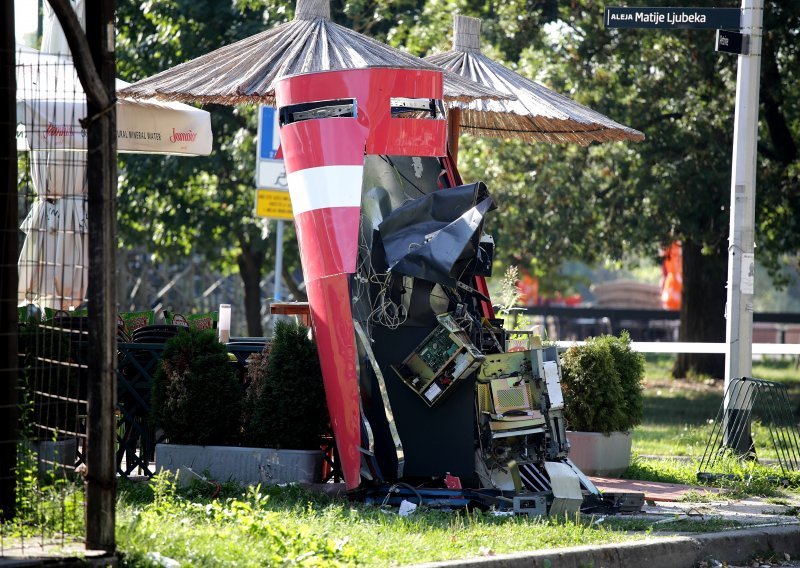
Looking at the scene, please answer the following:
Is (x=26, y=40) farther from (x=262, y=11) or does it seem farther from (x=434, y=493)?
(x=262, y=11)

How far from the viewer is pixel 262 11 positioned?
2244 cm

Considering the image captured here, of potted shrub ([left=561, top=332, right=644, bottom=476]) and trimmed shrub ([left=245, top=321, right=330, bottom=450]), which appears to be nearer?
trimmed shrub ([left=245, top=321, right=330, bottom=450])

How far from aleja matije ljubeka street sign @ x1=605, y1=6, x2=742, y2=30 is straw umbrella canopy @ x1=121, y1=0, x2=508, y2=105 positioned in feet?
7.29

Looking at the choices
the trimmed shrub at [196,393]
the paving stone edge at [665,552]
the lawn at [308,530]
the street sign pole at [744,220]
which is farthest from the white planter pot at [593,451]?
the trimmed shrub at [196,393]

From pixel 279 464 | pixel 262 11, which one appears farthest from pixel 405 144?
pixel 262 11

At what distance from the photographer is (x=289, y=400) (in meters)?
8.30

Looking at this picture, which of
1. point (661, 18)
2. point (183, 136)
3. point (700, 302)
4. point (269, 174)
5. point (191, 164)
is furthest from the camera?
point (700, 302)

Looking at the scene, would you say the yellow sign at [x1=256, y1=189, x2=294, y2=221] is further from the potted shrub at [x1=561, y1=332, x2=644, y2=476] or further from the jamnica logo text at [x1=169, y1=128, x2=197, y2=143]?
the potted shrub at [x1=561, y1=332, x2=644, y2=476]

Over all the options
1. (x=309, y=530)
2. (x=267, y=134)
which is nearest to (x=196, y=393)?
(x=309, y=530)

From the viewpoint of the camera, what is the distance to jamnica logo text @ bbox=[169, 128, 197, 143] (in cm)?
1045

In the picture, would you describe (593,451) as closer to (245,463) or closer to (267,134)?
(245,463)

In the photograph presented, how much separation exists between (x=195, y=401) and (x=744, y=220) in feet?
19.7

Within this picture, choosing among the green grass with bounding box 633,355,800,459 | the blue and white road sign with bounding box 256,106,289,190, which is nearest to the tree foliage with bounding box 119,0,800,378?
the green grass with bounding box 633,355,800,459

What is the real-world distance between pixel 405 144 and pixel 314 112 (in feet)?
2.30
